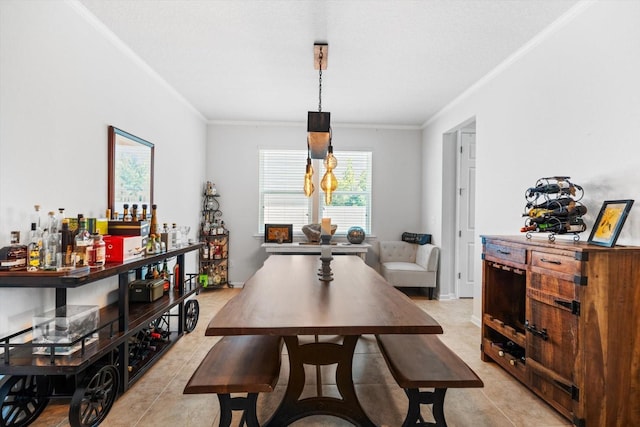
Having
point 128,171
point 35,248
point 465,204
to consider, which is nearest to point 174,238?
point 128,171

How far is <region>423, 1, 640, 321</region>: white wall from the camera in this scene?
201 cm

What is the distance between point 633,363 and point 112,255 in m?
3.18

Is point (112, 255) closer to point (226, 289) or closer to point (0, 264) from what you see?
point (0, 264)

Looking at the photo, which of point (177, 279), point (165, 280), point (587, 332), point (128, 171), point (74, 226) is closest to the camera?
point (587, 332)

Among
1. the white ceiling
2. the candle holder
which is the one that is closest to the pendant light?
the white ceiling

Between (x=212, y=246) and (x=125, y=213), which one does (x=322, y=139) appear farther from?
(x=212, y=246)

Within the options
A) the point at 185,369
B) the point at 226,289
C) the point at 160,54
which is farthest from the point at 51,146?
the point at 226,289

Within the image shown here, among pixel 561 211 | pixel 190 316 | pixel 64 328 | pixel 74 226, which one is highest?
pixel 561 211

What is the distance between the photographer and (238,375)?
1.60 metres

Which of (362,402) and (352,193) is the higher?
Answer: (352,193)

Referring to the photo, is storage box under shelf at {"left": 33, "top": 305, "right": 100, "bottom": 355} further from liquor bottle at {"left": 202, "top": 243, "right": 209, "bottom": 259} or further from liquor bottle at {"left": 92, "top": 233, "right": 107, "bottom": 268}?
liquor bottle at {"left": 202, "top": 243, "right": 209, "bottom": 259}

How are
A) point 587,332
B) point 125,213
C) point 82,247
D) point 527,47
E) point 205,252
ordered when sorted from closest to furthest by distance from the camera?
point 587,332 → point 82,247 → point 125,213 → point 527,47 → point 205,252

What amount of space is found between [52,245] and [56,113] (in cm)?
88

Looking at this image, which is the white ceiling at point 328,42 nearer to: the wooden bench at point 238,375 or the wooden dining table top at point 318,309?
the wooden dining table top at point 318,309
